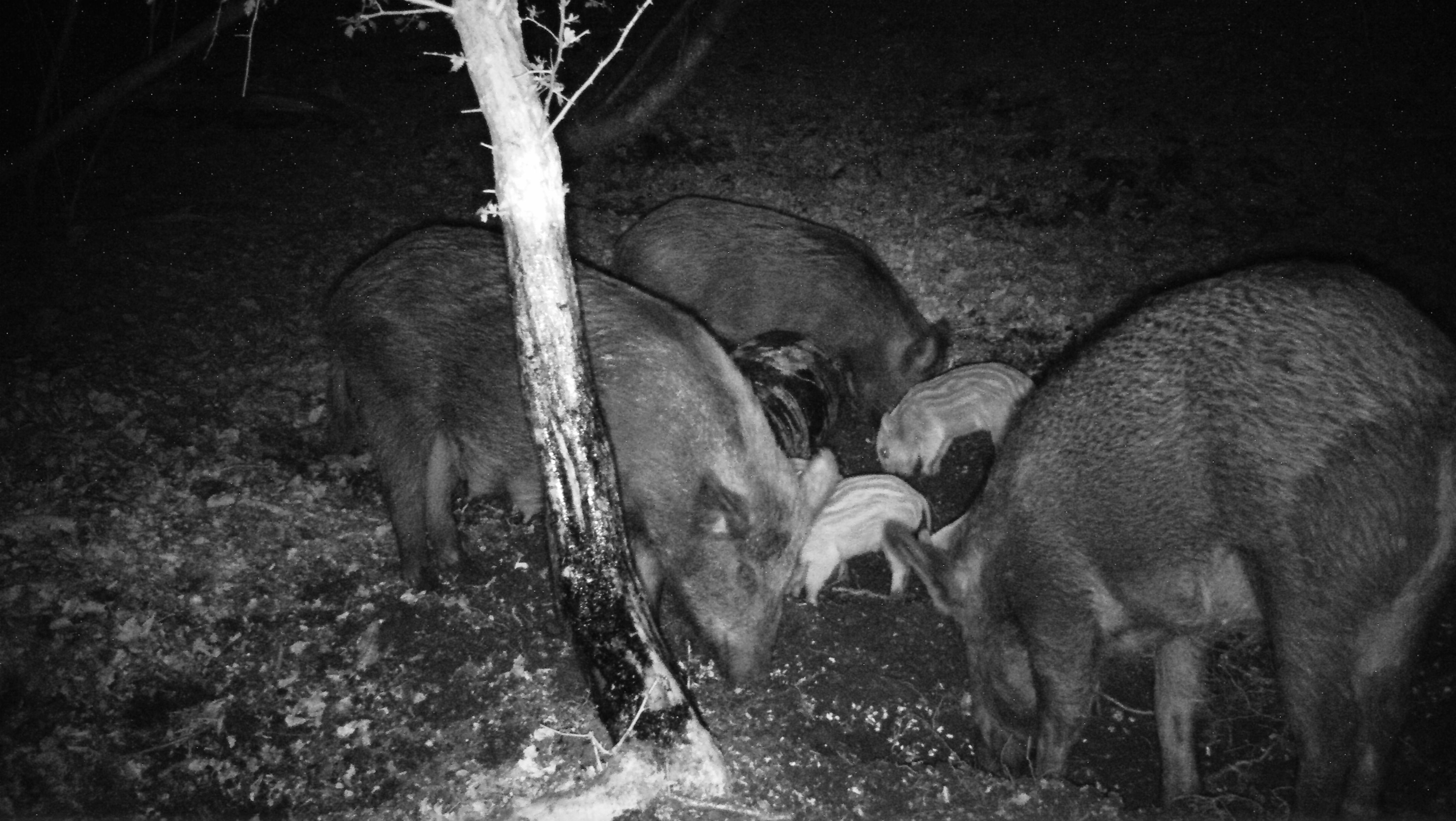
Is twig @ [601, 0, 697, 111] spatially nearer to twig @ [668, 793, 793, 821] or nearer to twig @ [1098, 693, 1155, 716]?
twig @ [1098, 693, 1155, 716]

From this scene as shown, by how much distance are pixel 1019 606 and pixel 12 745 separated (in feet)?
14.0

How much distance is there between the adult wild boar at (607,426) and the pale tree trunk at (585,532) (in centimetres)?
70

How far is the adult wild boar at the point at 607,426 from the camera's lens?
4047 millimetres

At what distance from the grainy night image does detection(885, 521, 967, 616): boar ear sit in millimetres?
21

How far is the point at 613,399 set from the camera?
4.12 m

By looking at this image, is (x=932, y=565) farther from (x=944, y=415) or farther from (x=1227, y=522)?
(x=944, y=415)

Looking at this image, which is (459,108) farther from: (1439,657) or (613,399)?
(1439,657)

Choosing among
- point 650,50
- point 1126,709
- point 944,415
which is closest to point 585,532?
point 1126,709

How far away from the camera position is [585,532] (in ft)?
10.5

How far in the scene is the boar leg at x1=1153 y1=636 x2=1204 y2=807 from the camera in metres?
3.93

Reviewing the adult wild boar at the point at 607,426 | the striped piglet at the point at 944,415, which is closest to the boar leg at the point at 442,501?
the adult wild boar at the point at 607,426

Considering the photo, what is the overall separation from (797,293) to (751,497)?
289 cm

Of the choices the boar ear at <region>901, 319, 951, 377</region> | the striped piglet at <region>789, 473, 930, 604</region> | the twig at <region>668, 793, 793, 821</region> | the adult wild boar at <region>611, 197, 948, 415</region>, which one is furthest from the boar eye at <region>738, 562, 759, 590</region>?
the boar ear at <region>901, 319, 951, 377</region>

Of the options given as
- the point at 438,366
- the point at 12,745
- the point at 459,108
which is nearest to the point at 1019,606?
the point at 438,366
